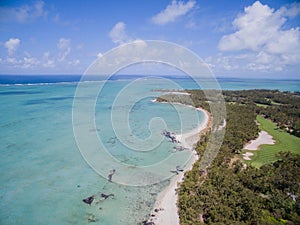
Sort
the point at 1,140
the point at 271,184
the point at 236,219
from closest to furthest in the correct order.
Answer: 1. the point at 236,219
2. the point at 271,184
3. the point at 1,140

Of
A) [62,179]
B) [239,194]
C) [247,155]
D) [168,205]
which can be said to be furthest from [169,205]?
[247,155]

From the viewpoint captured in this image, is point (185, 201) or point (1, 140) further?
point (1, 140)

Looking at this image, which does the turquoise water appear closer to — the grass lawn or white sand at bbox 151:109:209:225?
white sand at bbox 151:109:209:225

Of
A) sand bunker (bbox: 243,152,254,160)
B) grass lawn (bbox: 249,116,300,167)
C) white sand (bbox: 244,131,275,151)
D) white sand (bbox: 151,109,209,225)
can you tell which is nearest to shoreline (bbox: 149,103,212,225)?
white sand (bbox: 151,109,209,225)

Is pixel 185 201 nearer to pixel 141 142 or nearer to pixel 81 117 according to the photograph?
pixel 141 142

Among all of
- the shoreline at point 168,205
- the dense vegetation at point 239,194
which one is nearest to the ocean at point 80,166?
the shoreline at point 168,205

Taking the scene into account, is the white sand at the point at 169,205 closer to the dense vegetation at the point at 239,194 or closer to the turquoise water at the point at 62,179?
the dense vegetation at the point at 239,194

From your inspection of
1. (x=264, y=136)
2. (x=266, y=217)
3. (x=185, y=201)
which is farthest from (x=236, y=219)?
(x=264, y=136)
